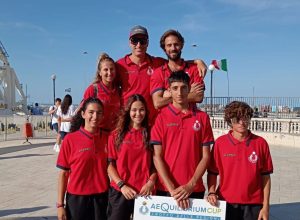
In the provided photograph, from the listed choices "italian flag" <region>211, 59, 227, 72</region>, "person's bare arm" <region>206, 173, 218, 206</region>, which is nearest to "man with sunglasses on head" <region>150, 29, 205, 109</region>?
"person's bare arm" <region>206, 173, 218, 206</region>

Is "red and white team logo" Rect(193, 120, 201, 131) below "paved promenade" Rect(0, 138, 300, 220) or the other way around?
the other way around

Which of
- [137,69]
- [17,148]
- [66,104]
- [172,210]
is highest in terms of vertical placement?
[137,69]

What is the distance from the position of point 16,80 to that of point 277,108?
1266 inches

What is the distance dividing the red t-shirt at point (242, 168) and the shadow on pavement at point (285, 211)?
2.61 meters

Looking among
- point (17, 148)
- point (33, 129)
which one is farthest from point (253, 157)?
point (33, 129)

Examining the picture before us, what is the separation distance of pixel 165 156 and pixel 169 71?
950 mm

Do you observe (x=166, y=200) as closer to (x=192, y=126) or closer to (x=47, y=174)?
(x=192, y=126)

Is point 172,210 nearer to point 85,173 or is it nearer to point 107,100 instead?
point 85,173

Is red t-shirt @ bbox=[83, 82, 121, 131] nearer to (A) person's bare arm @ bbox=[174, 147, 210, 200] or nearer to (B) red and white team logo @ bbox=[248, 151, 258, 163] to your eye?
(A) person's bare arm @ bbox=[174, 147, 210, 200]

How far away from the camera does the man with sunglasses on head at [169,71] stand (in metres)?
3.53

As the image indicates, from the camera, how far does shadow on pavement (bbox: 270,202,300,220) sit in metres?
5.59

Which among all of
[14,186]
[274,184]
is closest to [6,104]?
[14,186]

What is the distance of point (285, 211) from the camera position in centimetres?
589

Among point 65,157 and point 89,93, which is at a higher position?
point 89,93
